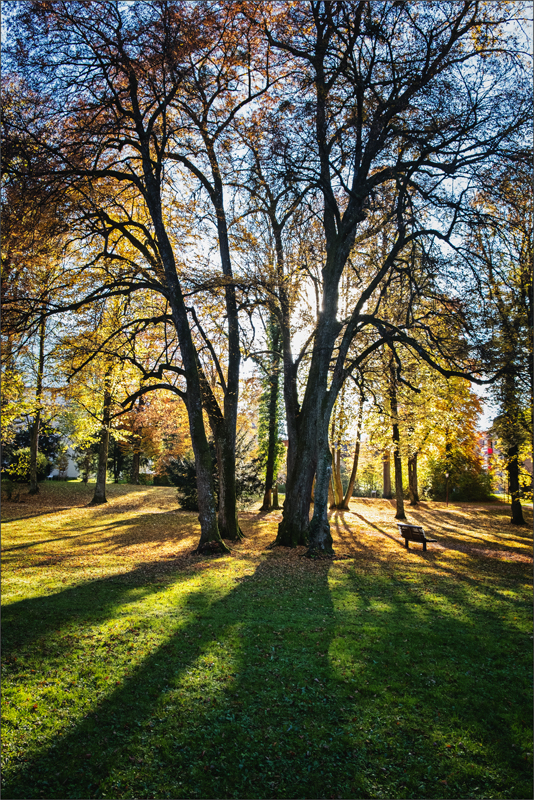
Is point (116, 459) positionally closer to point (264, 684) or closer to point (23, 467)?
point (23, 467)

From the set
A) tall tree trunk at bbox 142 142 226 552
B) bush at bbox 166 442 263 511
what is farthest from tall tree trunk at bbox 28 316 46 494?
tall tree trunk at bbox 142 142 226 552

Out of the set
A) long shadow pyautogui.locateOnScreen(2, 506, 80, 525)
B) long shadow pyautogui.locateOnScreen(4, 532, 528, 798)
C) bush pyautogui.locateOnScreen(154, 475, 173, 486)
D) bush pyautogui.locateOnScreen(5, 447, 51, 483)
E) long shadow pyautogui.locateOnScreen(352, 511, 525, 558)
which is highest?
bush pyautogui.locateOnScreen(5, 447, 51, 483)

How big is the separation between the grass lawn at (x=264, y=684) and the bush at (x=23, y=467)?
1309cm

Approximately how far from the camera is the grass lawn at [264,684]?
Answer: 136 inches

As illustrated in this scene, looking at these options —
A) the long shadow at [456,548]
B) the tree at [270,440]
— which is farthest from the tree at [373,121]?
the tree at [270,440]

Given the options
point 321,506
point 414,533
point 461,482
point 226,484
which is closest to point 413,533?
point 414,533

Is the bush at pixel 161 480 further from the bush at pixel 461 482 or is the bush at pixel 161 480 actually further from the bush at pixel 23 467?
the bush at pixel 461 482

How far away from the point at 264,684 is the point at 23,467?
21.3 m

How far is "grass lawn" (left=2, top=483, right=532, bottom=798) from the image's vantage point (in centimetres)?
346

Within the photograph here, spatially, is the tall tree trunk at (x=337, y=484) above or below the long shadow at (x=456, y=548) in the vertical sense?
above

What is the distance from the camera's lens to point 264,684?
15.2 feet

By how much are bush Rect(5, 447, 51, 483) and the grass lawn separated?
42.9 feet

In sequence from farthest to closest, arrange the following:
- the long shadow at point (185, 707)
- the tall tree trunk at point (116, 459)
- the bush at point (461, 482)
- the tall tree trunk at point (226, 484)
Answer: the tall tree trunk at point (116, 459)
the bush at point (461, 482)
the tall tree trunk at point (226, 484)
the long shadow at point (185, 707)

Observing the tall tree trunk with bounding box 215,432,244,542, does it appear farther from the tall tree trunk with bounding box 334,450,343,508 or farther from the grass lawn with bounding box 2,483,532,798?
the tall tree trunk with bounding box 334,450,343,508
